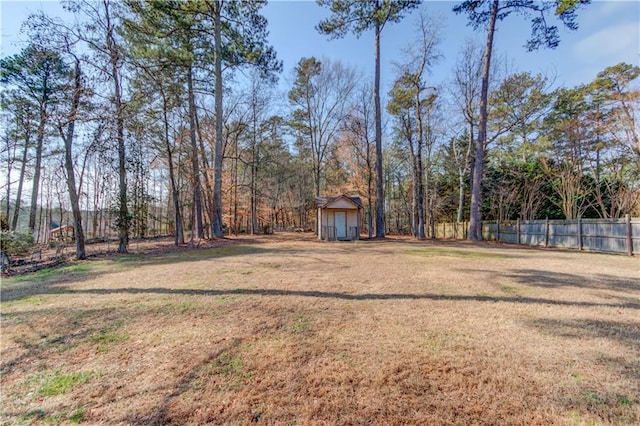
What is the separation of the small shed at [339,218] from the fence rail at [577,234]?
8490 mm

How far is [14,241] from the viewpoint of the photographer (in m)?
Result: 7.22

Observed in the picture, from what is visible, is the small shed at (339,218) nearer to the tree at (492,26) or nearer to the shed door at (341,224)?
the shed door at (341,224)

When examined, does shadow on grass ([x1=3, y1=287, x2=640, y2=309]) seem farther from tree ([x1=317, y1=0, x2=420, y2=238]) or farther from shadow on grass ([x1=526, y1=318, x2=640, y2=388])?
tree ([x1=317, y1=0, x2=420, y2=238])

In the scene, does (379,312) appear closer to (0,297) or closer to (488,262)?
(488,262)

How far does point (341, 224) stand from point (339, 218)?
0.41 meters

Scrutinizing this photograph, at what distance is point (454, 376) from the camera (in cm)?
225

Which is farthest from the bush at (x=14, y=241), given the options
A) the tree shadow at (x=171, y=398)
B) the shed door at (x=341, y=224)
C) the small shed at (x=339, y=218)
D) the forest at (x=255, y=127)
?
the shed door at (x=341, y=224)

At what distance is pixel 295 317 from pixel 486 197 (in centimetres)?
1982

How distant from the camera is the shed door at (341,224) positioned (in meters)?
17.0

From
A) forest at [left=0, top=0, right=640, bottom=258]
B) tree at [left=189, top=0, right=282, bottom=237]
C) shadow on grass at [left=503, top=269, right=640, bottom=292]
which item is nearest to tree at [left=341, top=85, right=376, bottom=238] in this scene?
forest at [left=0, top=0, right=640, bottom=258]

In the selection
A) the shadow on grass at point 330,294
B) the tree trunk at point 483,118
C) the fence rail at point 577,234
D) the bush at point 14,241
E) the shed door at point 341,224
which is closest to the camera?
the shadow on grass at point 330,294

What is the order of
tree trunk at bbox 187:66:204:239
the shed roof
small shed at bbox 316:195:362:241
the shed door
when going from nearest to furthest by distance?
1. tree trunk at bbox 187:66:204:239
2. the shed roof
3. small shed at bbox 316:195:362:241
4. the shed door

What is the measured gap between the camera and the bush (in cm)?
705

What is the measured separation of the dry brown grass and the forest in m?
4.20
